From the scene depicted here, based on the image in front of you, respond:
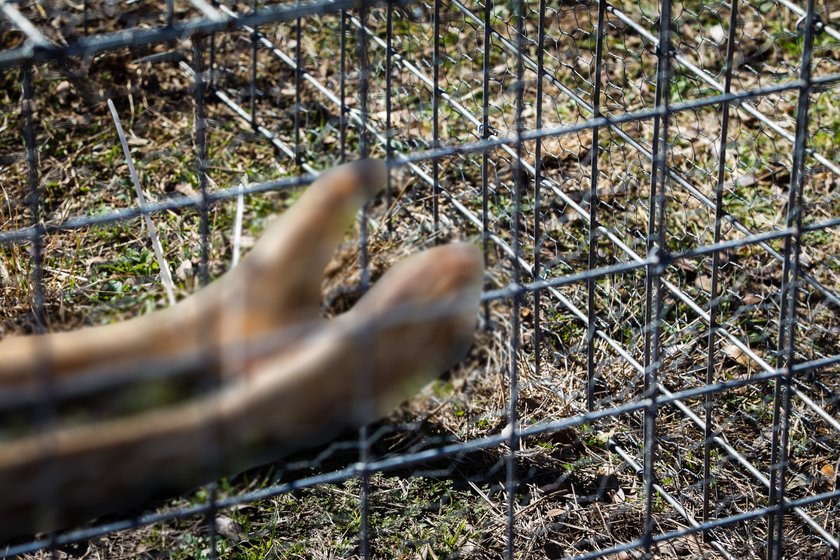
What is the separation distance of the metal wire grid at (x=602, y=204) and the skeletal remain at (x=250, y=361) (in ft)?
0.42

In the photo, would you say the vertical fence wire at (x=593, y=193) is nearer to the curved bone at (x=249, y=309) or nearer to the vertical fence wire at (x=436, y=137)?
the vertical fence wire at (x=436, y=137)

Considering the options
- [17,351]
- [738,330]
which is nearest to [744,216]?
[738,330]

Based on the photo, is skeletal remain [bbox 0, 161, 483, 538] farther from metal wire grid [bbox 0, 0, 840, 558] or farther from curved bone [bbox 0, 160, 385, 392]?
metal wire grid [bbox 0, 0, 840, 558]

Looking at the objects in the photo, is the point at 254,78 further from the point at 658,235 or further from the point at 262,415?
the point at 262,415

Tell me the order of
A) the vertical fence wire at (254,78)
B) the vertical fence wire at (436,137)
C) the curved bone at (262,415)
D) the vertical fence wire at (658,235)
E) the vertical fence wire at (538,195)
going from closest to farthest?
the curved bone at (262,415) → the vertical fence wire at (658,235) → the vertical fence wire at (538,195) → the vertical fence wire at (436,137) → the vertical fence wire at (254,78)

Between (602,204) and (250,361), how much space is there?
1373mm

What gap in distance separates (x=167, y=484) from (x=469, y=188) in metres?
1.45

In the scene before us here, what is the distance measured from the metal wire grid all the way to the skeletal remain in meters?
0.13

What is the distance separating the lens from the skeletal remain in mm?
1091

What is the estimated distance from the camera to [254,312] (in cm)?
115

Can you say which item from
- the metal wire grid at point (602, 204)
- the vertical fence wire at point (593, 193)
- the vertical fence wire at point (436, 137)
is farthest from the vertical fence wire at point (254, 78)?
the vertical fence wire at point (593, 193)

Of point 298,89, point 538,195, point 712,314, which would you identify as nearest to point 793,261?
point 712,314

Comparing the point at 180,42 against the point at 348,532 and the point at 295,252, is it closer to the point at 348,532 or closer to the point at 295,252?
the point at 348,532

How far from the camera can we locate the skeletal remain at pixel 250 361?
1.09m
